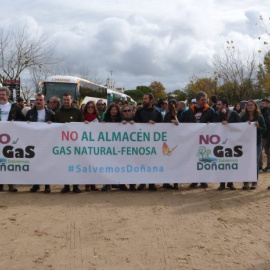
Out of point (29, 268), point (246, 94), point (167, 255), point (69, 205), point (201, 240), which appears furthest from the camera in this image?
point (246, 94)

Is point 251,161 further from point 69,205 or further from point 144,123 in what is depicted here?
point 69,205

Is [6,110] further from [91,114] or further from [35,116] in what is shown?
[91,114]

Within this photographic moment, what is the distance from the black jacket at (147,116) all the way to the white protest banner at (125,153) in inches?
11.6

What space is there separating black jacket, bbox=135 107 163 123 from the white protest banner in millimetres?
294

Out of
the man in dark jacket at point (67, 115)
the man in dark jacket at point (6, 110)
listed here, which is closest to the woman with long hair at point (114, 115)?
the man in dark jacket at point (67, 115)

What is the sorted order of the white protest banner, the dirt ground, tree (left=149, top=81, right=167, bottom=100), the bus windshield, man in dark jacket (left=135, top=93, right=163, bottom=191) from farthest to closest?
tree (left=149, top=81, right=167, bottom=100), the bus windshield, man in dark jacket (left=135, top=93, right=163, bottom=191), the white protest banner, the dirt ground

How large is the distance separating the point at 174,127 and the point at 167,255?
386 centimetres

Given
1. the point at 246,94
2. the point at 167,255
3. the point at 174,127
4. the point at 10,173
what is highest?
the point at 246,94

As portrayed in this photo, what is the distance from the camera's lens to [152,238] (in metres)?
5.39

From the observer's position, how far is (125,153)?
8.18 m

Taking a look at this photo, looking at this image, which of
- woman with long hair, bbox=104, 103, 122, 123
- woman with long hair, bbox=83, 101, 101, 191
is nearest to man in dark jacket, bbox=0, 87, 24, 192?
woman with long hair, bbox=83, 101, 101, 191

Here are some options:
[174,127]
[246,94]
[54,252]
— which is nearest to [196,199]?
[174,127]

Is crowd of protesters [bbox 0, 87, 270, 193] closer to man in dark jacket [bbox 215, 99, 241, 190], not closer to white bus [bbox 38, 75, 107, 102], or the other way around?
→ man in dark jacket [bbox 215, 99, 241, 190]

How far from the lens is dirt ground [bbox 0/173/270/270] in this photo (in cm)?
464
